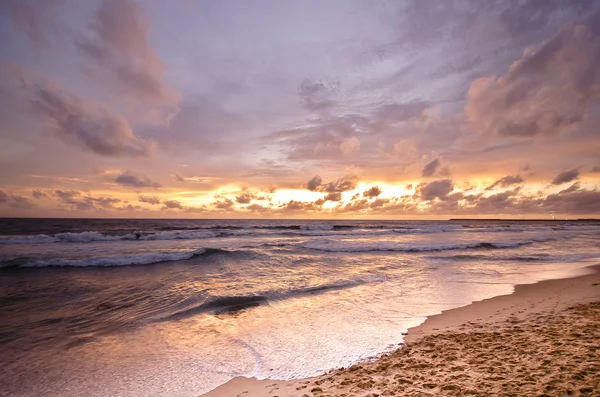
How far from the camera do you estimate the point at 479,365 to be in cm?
506

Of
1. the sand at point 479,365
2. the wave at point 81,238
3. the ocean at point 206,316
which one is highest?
the wave at point 81,238

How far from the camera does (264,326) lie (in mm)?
8211

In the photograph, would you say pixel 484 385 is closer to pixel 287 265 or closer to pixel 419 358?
pixel 419 358

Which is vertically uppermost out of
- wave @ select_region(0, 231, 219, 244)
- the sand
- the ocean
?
wave @ select_region(0, 231, 219, 244)

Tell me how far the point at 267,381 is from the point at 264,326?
2.95 m

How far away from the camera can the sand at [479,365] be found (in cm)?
431

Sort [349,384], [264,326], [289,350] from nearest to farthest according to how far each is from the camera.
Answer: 1. [349,384]
2. [289,350]
3. [264,326]

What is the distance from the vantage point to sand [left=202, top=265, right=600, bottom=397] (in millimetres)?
4309

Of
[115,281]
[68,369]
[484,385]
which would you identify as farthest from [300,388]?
[115,281]

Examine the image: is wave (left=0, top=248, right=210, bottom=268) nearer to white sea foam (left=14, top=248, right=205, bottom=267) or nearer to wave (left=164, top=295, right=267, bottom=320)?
white sea foam (left=14, top=248, right=205, bottom=267)

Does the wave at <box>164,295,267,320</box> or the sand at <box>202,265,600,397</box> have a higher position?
the sand at <box>202,265,600,397</box>

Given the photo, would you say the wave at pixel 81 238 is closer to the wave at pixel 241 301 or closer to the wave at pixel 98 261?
the wave at pixel 98 261

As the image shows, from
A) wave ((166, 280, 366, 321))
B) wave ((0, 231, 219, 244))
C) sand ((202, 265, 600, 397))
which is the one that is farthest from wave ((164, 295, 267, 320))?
wave ((0, 231, 219, 244))

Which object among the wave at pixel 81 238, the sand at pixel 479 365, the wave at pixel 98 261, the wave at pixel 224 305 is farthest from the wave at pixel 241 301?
the wave at pixel 81 238
